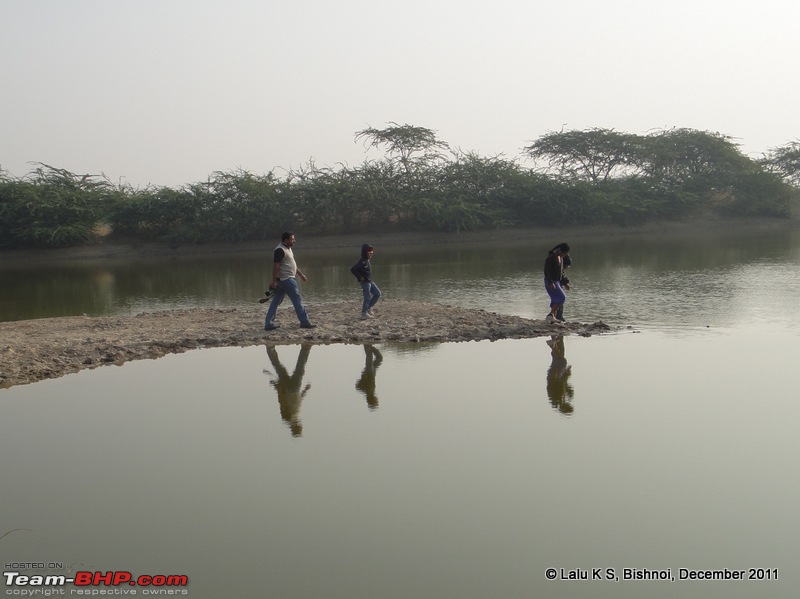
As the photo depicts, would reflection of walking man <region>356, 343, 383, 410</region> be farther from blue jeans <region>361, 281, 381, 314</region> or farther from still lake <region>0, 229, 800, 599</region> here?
blue jeans <region>361, 281, 381, 314</region>

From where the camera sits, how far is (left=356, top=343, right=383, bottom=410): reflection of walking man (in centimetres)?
978

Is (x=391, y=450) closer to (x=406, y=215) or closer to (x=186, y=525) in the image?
(x=186, y=525)

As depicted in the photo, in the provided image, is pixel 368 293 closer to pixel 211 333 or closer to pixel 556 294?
pixel 211 333

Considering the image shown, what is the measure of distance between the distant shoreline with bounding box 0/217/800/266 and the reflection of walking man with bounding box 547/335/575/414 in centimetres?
3542

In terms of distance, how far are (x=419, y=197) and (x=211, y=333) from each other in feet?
122

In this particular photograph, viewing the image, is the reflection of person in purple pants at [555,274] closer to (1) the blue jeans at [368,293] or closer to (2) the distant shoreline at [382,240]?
(1) the blue jeans at [368,293]

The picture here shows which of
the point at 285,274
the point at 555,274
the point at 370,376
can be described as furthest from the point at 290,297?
the point at 555,274

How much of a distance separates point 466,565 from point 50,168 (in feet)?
164

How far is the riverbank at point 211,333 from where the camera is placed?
1212cm

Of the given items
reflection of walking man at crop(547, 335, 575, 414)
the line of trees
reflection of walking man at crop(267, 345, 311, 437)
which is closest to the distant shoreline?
the line of trees

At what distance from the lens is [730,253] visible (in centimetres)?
3184

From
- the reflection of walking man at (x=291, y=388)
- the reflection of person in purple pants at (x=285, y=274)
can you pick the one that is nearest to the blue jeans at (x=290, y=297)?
the reflection of person in purple pants at (x=285, y=274)

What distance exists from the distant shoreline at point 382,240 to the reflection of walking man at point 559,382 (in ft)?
116

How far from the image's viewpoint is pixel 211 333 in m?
14.0
